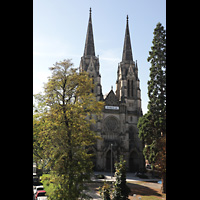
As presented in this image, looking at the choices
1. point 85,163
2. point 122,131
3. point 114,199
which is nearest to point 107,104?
point 122,131

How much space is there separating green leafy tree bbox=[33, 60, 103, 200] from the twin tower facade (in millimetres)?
30113

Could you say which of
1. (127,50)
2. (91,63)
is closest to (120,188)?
(91,63)

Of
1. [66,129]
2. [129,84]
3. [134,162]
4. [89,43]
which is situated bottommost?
[134,162]

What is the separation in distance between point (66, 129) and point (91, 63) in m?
36.6

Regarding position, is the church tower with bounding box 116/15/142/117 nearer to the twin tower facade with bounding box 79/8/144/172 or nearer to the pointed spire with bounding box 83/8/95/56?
the twin tower facade with bounding box 79/8/144/172

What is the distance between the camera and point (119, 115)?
44938mm

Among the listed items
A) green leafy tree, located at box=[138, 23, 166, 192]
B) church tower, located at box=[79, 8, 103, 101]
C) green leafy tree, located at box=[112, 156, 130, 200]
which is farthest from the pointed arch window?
green leafy tree, located at box=[112, 156, 130, 200]

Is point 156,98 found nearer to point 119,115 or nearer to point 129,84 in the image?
point 119,115

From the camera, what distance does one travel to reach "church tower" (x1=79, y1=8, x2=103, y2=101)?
1777 inches

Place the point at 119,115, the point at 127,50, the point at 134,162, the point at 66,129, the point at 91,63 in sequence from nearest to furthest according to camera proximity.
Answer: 1. the point at 66,129
2. the point at 134,162
3. the point at 119,115
4. the point at 91,63
5. the point at 127,50
